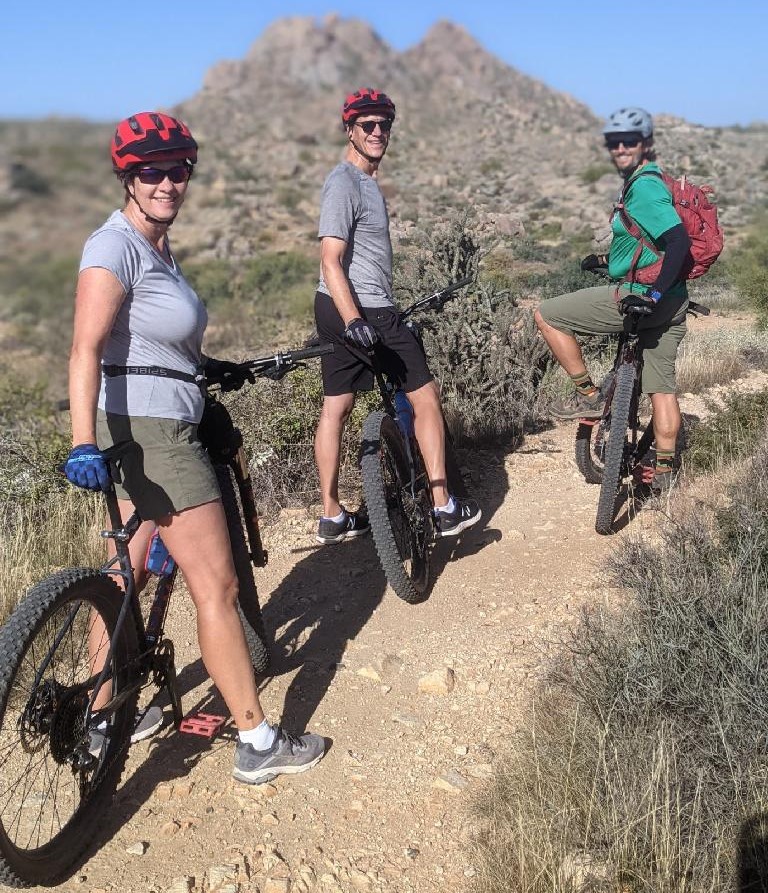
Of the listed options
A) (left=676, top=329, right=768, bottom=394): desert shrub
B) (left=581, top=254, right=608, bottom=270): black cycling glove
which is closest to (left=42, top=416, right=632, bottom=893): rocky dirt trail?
(left=581, top=254, right=608, bottom=270): black cycling glove

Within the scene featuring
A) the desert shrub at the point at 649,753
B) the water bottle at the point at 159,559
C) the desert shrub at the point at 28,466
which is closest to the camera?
the desert shrub at the point at 649,753

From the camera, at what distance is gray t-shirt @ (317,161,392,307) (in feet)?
12.2

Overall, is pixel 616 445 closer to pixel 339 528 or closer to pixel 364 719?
pixel 339 528

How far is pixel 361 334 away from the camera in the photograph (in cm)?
351

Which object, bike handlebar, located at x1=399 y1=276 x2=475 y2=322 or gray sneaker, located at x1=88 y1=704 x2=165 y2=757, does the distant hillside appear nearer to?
gray sneaker, located at x1=88 y1=704 x2=165 y2=757

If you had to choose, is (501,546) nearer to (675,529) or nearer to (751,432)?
(675,529)

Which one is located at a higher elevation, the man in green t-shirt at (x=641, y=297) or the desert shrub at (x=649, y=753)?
the man in green t-shirt at (x=641, y=297)

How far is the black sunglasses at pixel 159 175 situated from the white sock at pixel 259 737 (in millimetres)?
1758

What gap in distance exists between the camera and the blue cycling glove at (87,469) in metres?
2.20

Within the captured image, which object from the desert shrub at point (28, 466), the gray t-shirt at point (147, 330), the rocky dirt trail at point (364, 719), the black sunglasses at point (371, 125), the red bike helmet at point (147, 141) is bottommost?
the rocky dirt trail at point (364, 719)

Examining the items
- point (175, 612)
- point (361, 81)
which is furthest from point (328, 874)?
point (361, 81)

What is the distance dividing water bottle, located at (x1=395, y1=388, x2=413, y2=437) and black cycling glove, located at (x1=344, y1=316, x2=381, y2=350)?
0.58 metres

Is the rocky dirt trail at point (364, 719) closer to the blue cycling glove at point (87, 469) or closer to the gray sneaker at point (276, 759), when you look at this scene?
the gray sneaker at point (276, 759)

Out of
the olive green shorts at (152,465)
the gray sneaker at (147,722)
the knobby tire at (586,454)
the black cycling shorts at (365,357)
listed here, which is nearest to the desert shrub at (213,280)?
the knobby tire at (586,454)
